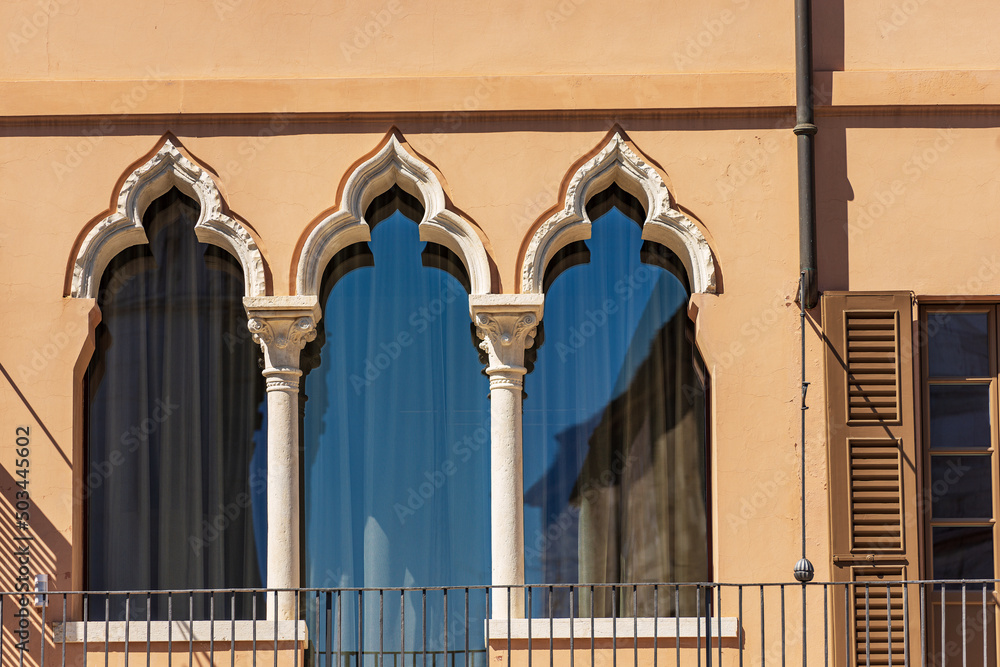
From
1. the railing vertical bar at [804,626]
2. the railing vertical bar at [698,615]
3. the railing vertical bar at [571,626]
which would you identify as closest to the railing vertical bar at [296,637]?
the railing vertical bar at [571,626]

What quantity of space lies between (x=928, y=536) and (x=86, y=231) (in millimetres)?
5414

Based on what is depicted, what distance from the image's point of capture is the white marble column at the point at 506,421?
27.3 feet

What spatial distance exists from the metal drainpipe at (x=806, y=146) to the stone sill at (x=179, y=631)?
3645mm

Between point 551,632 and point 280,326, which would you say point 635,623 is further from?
point 280,326

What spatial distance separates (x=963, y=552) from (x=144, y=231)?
5.36 meters

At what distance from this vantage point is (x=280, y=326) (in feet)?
27.9

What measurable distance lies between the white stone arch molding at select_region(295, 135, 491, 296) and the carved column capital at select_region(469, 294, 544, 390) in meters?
0.11
